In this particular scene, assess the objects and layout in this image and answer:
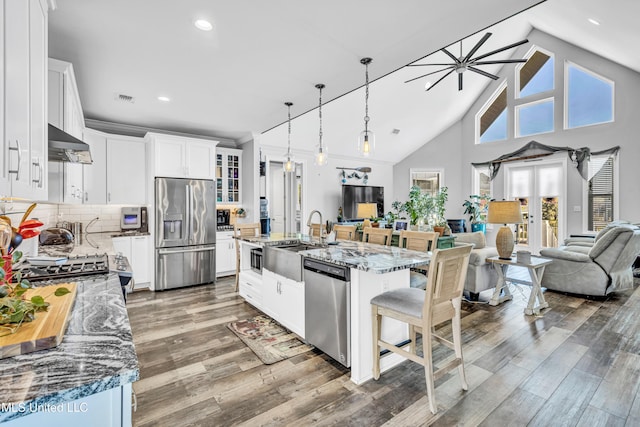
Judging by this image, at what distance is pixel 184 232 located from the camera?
15.8 ft

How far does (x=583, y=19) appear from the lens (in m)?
4.94

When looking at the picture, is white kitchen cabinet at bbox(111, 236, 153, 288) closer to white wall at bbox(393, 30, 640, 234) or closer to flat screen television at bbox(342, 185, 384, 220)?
flat screen television at bbox(342, 185, 384, 220)

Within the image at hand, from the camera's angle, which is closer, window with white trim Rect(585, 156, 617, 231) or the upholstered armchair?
the upholstered armchair

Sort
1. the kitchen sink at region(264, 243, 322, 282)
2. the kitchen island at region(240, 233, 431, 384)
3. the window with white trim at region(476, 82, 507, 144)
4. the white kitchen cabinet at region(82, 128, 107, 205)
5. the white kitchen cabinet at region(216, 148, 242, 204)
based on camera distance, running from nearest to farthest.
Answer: the kitchen island at region(240, 233, 431, 384) < the kitchen sink at region(264, 243, 322, 282) < the white kitchen cabinet at region(82, 128, 107, 205) < the white kitchen cabinet at region(216, 148, 242, 204) < the window with white trim at region(476, 82, 507, 144)

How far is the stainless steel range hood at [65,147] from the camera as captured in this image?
194cm

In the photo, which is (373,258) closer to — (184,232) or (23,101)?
(23,101)

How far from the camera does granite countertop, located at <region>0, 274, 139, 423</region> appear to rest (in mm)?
684

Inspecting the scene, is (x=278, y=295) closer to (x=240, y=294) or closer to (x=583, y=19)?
(x=240, y=294)

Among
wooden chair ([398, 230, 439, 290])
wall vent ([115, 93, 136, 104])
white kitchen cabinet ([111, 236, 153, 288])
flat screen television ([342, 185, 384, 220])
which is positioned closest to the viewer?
wooden chair ([398, 230, 439, 290])

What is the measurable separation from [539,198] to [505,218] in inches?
192

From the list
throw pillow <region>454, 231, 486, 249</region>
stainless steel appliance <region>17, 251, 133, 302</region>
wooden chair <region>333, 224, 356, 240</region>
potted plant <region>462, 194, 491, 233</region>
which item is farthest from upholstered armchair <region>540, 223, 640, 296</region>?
stainless steel appliance <region>17, 251, 133, 302</region>

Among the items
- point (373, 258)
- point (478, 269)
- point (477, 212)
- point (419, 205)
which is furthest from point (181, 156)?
point (477, 212)

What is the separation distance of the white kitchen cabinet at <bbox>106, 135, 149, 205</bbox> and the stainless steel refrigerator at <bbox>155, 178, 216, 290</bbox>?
17.8 inches

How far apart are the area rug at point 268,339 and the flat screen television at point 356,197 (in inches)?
194
